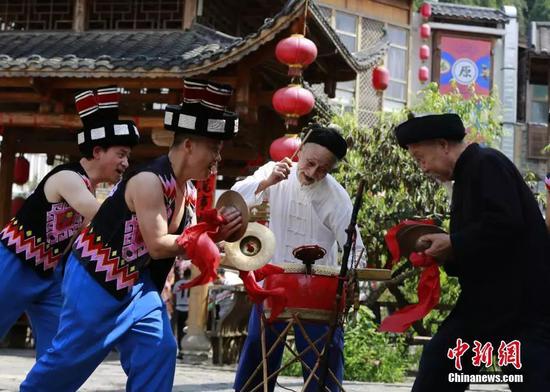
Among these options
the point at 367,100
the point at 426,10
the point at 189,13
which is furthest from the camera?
the point at 426,10

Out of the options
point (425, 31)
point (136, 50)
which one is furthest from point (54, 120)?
point (425, 31)

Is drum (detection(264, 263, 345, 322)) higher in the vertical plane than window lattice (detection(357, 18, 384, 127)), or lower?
lower

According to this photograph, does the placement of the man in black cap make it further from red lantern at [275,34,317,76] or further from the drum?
red lantern at [275,34,317,76]

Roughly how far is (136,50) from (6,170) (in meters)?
3.07

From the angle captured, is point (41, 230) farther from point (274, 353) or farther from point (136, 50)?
point (136, 50)

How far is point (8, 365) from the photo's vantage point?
1080 centimetres

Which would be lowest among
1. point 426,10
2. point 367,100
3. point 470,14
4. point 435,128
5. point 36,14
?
point 435,128

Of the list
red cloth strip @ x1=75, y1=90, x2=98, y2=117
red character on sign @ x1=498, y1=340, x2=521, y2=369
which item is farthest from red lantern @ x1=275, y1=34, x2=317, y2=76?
red character on sign @ x1=498, y1=340, x2=521, y2=369

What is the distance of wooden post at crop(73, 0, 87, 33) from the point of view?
13.9 m

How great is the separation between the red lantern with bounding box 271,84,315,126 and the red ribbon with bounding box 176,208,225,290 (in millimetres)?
7183

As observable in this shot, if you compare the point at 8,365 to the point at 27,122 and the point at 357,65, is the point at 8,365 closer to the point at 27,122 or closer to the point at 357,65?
the point at 27,122

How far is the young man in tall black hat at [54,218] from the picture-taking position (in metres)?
5.16

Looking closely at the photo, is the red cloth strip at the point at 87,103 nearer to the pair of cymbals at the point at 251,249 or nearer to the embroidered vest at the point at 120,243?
the embroidered vest at the point at 120,243

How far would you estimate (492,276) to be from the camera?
3.91 meters
